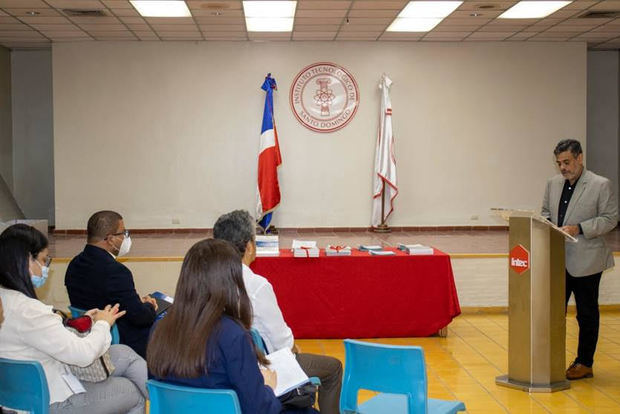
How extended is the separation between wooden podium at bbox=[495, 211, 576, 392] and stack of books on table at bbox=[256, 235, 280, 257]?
221 cm

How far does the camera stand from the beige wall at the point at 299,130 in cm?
1137

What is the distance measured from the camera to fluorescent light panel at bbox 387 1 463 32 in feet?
29.9

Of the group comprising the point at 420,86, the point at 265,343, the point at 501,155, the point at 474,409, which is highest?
the point at 420,86

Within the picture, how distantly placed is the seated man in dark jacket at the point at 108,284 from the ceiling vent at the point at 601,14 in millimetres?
7507

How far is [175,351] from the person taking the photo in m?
2.51

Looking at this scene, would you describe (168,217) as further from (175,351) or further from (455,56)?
(175,351)

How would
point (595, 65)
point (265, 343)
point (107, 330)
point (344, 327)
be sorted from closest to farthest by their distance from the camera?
point (107, 330), point (265, 343), point (344, 327), point (595, 65)

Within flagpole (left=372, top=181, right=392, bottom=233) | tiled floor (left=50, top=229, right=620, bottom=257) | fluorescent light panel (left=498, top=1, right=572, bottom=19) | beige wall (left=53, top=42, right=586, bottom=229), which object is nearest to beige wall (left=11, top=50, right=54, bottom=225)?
beige wall (left=53, top=42, right=586, bottom=229)

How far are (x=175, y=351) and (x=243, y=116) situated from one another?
9122 millimetres

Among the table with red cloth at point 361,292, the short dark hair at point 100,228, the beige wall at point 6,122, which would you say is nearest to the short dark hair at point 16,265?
the short dark hair at point 100,228

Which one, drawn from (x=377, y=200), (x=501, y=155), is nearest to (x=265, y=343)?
(x=377, y=200)

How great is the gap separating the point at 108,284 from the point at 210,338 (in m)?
1.86

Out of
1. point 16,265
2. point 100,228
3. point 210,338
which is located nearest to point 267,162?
point 100,228

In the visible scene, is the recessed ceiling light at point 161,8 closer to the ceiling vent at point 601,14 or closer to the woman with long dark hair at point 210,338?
the ceiling vent at point 601,14
